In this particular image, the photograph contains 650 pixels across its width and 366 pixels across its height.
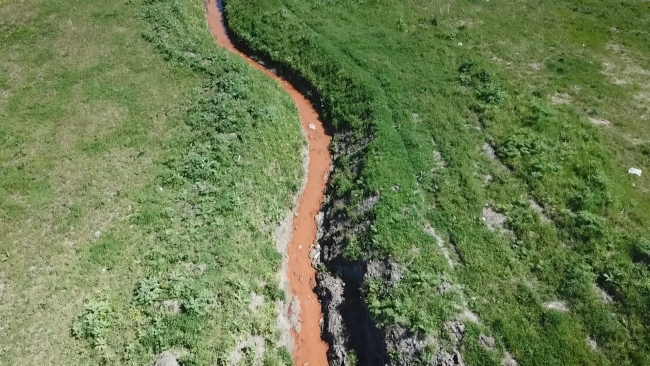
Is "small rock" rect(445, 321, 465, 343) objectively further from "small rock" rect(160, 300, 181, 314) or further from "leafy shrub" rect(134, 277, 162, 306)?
"leafy shrub" rect(134, 277, 162, 306)

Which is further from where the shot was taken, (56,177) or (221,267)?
(56,177)

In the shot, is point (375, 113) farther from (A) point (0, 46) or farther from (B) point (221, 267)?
(A) point (0, 46)

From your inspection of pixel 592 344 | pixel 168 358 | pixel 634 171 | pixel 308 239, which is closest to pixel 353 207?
pixel 308 239

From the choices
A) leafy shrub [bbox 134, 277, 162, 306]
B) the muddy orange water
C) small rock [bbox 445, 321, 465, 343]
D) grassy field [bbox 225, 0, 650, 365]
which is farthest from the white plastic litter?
leafy shrub [bbox 134, 277, 162, 306]

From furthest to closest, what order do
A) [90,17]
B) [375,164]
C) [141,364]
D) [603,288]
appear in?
[90,17]
[375,164]
[603,288]
[141,364]

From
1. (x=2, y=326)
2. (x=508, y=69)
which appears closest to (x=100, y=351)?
(x=2, y=326)

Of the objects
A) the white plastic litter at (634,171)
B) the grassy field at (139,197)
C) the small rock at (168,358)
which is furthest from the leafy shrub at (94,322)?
the white plastic litter at (634,171)

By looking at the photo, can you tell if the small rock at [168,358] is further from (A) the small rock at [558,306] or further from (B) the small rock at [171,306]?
(A) the small rock at [558,306]
